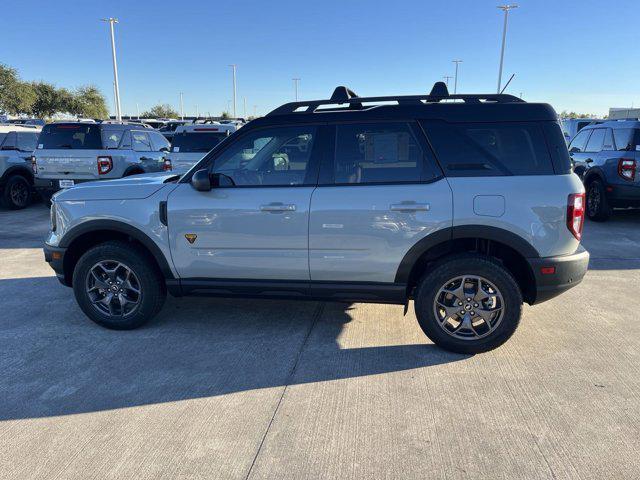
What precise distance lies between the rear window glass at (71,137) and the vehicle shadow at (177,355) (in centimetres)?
525

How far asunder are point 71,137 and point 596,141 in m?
10.2

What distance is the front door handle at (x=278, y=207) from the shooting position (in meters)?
3.72

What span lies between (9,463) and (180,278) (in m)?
1.81

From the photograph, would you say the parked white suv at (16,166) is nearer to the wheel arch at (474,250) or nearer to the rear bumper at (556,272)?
the wheel arch at (474,250)

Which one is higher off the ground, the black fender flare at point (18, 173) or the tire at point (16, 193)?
the black fender flare at point (18, 173)

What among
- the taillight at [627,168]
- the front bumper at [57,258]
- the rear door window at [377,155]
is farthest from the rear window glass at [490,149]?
the taillight at [627,168]

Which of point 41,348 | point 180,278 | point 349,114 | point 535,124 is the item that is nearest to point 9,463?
point 41,348

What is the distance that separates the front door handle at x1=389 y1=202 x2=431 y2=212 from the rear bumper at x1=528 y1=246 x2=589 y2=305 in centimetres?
86

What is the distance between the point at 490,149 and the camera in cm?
354

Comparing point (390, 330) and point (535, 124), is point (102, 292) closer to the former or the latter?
point (390, 330)

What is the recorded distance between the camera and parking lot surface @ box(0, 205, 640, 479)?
8.36 feet

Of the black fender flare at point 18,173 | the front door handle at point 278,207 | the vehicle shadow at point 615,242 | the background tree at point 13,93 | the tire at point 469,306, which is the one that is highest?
the background tree at point 13,93

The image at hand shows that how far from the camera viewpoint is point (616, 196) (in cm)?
846

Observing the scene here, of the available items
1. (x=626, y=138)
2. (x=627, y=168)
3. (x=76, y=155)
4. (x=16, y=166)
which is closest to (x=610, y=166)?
(x=627, y=168)
